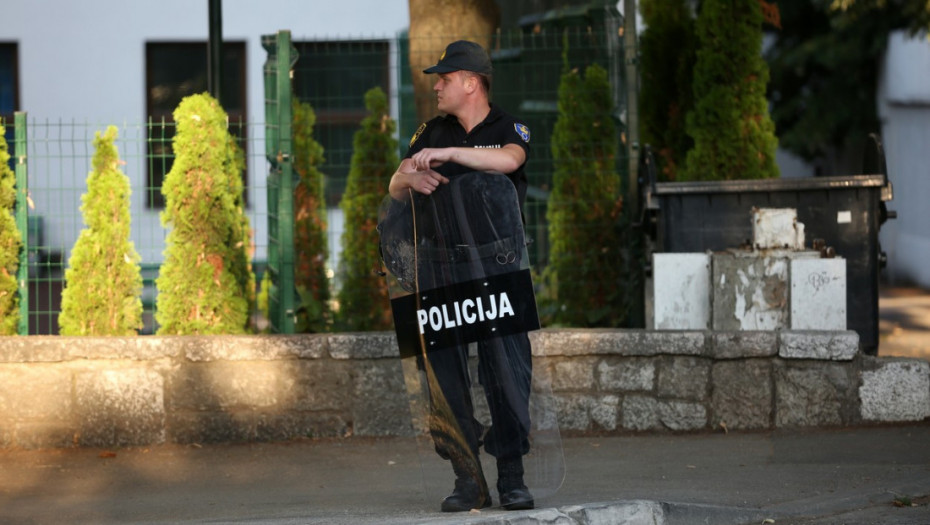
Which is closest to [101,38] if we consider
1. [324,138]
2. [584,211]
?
[324,138]

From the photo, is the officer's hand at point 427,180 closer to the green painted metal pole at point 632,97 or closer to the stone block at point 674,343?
the stone block at point 674,343

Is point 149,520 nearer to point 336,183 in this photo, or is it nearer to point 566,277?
point 566,277

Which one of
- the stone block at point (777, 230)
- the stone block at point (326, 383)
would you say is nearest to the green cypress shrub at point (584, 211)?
the stone block at point (777, 230)

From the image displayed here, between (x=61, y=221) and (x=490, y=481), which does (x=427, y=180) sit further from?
(x=61, y=221)

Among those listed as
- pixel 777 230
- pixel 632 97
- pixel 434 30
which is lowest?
pixel 777 230

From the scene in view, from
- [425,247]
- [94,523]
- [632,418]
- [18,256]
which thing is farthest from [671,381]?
Answer: [18,256]

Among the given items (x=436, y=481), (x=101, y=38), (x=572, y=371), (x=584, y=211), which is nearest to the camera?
(x=436, y=481)

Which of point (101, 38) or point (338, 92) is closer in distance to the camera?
point (338, 92)

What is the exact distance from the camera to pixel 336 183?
35.5 ft

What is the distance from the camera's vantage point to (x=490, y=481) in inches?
215

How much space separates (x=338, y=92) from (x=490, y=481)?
5.69 m

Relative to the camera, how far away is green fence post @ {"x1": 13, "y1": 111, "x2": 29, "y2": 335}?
810 centimetres

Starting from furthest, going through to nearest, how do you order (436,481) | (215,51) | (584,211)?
(584,211), (215,51), (436,481)

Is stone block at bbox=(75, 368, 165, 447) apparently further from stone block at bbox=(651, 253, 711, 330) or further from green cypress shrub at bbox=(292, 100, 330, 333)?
stone block at bbox=(651, 253, 711, 330)
